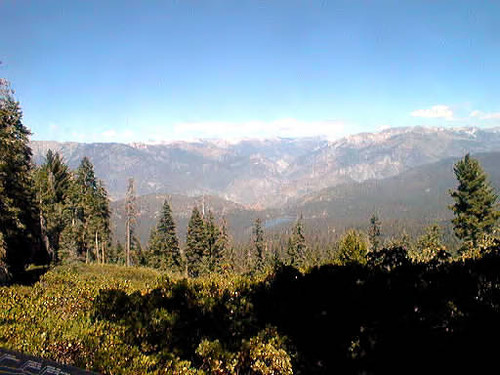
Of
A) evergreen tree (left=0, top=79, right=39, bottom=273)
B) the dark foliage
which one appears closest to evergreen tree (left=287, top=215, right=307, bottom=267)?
evergreen tree (left=0, top=79, right=39, bottom=273)

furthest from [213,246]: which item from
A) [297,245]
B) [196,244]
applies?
[297,245]

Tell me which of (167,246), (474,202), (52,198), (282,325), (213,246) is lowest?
(167,246)

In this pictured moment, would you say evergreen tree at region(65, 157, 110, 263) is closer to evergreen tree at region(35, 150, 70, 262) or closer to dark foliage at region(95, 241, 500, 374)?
evergreen tree at region(35, 150, 70, 262)

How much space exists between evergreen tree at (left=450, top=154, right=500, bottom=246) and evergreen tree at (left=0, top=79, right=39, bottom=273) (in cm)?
3931

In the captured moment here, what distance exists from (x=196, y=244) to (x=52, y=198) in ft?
70.9

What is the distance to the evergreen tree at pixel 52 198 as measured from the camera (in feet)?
113

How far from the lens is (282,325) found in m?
5.54

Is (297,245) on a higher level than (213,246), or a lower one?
lower

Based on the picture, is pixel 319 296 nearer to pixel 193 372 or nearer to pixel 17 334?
pixel 193 372

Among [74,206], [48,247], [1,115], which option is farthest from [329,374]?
[74,206]

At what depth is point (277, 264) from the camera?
28.3 ft

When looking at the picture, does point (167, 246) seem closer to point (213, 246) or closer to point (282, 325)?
point (213, 246)

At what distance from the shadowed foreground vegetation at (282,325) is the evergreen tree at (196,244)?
146ft

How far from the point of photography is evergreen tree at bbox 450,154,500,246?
34469 mm
